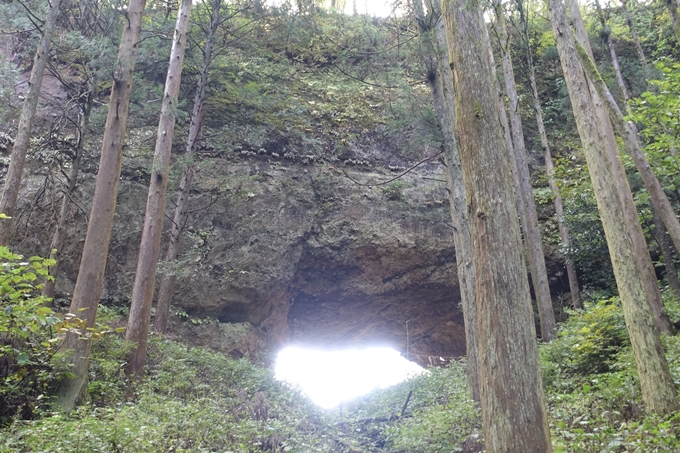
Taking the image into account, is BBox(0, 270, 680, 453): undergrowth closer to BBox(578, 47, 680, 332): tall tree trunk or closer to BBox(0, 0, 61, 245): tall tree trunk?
BBox(578, 47, 680, 332): tall tree trunk

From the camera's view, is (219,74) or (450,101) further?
(219,74)

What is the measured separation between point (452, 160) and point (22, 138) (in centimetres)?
772

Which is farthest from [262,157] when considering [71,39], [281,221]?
[71,39]

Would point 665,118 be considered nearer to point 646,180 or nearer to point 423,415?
point 646,180

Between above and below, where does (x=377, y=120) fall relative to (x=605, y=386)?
above

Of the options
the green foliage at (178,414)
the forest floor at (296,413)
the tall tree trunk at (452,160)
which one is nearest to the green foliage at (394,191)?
the tall tree trunk at (452,160)

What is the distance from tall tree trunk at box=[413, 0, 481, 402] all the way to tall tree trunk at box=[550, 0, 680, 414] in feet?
6.13

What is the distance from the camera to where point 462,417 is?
6.51 metres

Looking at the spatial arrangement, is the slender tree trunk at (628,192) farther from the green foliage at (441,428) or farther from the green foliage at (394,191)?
the green foliage at (394,191)

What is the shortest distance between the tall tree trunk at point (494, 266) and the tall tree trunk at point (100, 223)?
5035 mm

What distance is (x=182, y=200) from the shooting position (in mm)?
10500

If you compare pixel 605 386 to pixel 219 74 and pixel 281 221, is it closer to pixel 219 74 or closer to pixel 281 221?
pixel 281 221

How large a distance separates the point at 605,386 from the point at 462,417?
6.52 ft

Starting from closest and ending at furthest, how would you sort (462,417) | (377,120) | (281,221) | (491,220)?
(491,220), (462,417), (281,221), (377,120)
